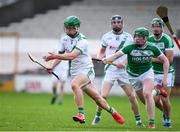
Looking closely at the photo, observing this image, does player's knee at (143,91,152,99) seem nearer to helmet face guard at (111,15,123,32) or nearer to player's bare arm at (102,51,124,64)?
player's bare arm at (102,51,124,64)

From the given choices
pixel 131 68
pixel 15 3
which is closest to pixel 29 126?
pixel 131 68

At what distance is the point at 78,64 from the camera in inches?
611

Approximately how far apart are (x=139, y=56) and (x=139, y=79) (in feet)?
1.84

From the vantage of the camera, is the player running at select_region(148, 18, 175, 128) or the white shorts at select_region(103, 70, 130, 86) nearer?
the player running at select_region(148, 18, 175, 128)

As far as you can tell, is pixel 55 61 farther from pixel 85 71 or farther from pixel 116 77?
pixel 116 77

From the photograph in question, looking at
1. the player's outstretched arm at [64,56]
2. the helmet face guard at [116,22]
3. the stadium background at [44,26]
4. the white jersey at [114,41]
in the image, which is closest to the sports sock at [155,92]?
the white jersey at [114,41]

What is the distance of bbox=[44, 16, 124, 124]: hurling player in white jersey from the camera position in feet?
49.6

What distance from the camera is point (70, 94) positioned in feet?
114

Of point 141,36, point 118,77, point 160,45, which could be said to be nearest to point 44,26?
point 118,77

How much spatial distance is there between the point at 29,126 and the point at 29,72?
71.4ft

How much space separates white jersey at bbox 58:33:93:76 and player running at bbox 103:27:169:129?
17.5 inches

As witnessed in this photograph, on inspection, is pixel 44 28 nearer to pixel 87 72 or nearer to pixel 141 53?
pixel 87 72

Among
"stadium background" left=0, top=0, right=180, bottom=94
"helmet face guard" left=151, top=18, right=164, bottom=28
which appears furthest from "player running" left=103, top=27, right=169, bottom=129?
"stadium background" left=0, top=0, right=180, bottom=94

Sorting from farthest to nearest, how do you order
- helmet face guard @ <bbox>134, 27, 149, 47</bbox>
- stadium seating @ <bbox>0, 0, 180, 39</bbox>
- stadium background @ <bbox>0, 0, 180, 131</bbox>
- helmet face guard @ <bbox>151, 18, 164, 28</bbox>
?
stadium seating @ <bbox>0, 0, 180, 39</bbox> → stadium background @ <bbox>0, 0, 180, 131</bbox> → helmet face guard @ <bbox>151, 18, 164, 28</bbox> → helmet face guard @ <bbox>134, 27, 149, 47</bbox>
